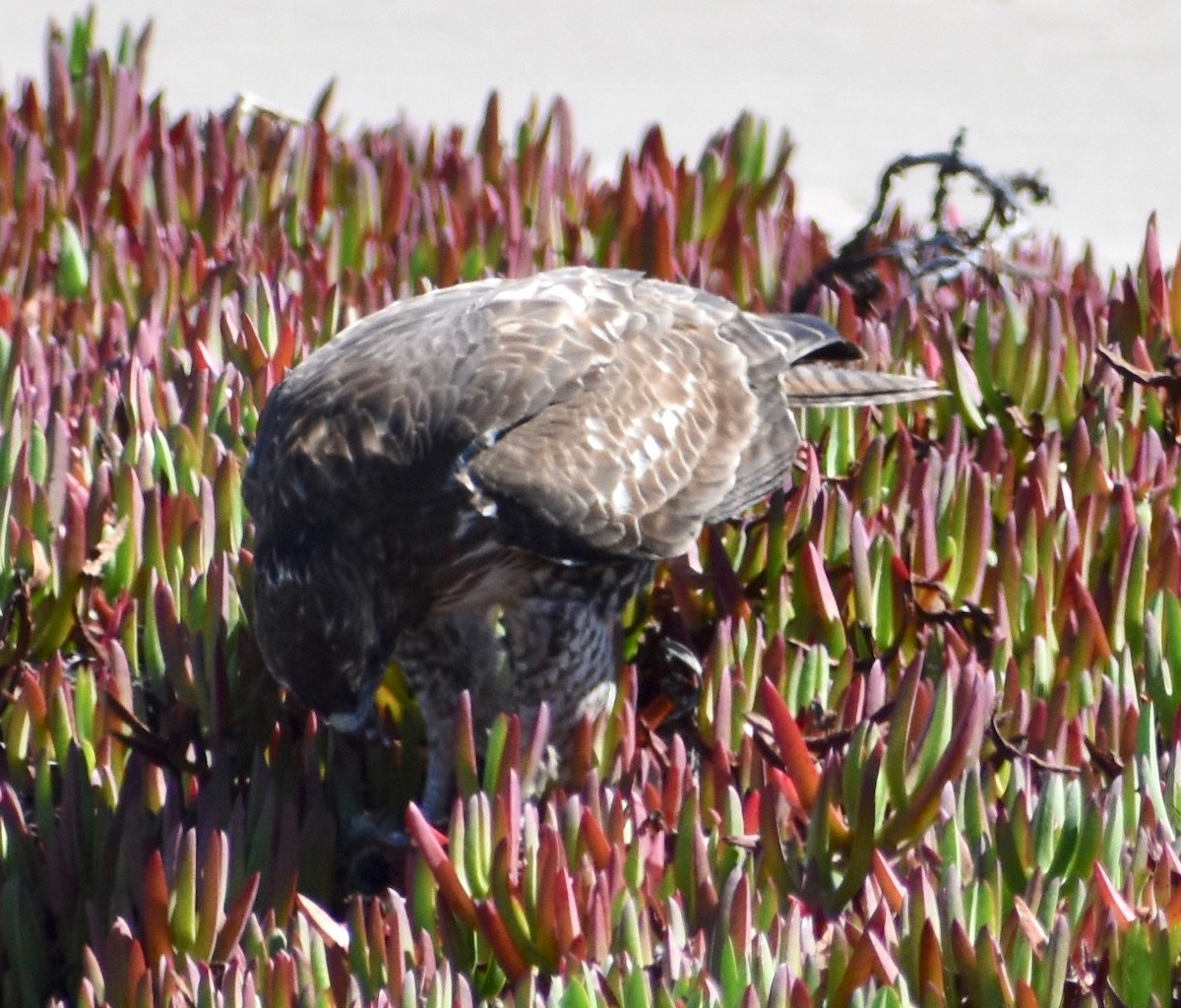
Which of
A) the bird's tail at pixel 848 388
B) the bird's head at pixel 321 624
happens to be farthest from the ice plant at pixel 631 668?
the bird's head at pixel 321 624

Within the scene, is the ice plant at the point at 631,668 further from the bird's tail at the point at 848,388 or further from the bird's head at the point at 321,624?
the bird's head at the point at 321,624

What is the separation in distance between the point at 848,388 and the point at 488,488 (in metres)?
1.09

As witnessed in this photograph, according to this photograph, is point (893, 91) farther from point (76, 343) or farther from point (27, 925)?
point (27, 925)

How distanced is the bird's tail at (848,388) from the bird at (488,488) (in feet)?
0.50

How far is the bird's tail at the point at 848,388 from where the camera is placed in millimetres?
4535

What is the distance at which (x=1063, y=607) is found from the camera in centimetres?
380

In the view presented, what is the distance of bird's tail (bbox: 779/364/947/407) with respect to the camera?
4.54 metres

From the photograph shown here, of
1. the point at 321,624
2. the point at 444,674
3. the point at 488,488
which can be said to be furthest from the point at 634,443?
the point at 321,624

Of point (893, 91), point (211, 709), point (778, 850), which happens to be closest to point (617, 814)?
point (778, 850)

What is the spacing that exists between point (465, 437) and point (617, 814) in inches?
38.0

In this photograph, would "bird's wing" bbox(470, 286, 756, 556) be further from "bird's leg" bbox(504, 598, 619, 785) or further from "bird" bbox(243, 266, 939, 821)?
"bird's leg" bbox(504, 598, 619, 785)

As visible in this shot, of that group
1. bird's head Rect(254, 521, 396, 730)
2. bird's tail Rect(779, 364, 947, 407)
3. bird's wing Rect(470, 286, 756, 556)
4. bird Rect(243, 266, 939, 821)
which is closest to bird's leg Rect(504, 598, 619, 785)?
bird Rect(243, 266, 939, 821)

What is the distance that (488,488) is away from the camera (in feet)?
12.4

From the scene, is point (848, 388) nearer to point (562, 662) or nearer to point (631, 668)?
point (631, 668)
